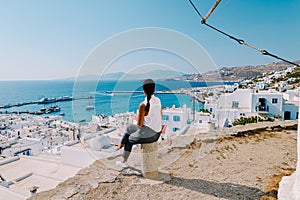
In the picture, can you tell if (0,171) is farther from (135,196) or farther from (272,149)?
(272,149)

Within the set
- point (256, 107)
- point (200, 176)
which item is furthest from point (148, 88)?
point (256, 107)

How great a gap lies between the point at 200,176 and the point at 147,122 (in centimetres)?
141

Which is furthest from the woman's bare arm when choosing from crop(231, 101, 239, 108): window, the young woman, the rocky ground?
crop(231, 101, 239, 108): window

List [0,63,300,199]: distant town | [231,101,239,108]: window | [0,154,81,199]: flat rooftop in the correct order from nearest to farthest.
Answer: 1. [0,63,300,199]: distant town
2. [0,154,81,199]: flat rooftop
3. [231,101,239,108]: window

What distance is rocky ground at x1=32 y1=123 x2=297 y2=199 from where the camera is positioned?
272cm

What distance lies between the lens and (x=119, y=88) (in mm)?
4391

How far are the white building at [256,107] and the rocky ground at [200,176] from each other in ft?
51.3

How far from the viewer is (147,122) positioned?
9.15ft

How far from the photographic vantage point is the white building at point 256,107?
20188 mm

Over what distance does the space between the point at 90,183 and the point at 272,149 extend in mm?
4239

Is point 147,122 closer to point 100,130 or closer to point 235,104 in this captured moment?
point 100,130

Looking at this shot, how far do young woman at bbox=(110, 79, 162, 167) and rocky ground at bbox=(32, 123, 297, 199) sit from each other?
668 millimetres

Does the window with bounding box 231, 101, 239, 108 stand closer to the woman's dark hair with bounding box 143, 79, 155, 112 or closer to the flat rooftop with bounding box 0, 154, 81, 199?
the flat rooftop with bounding box 0, 154, 81, 199

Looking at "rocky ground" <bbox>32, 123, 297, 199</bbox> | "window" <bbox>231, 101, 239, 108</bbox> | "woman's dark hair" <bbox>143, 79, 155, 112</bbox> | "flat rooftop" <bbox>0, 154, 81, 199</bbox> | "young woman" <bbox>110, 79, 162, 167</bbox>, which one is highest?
"woman's dark hair" <bbox>143, 79, 155, 112</bbox>
